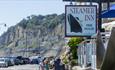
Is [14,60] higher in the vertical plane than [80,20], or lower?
lower

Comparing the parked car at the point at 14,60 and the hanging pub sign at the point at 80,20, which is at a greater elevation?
the hanging pub sign at the point at 80,20

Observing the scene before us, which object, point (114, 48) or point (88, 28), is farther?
point (88, 28)

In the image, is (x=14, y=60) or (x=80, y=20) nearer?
(x=80, y=20)

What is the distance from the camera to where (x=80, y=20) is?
22141mm

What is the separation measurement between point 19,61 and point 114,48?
81.4 m

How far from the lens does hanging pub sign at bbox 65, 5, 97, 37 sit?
71.7 ft

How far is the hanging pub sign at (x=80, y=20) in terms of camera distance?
71.7 ft

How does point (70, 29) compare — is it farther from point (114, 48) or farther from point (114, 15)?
point (114, 48)

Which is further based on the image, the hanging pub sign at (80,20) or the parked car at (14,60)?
the parked car at (14,60)

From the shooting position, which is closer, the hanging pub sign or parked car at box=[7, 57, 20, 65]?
the hanging pub sign

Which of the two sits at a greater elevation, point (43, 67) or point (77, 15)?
point (77, 15)

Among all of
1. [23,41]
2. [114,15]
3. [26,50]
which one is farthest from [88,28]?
[23,41]

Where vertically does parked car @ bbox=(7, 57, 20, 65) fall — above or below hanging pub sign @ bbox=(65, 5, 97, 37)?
below

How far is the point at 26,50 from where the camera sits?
589ft
